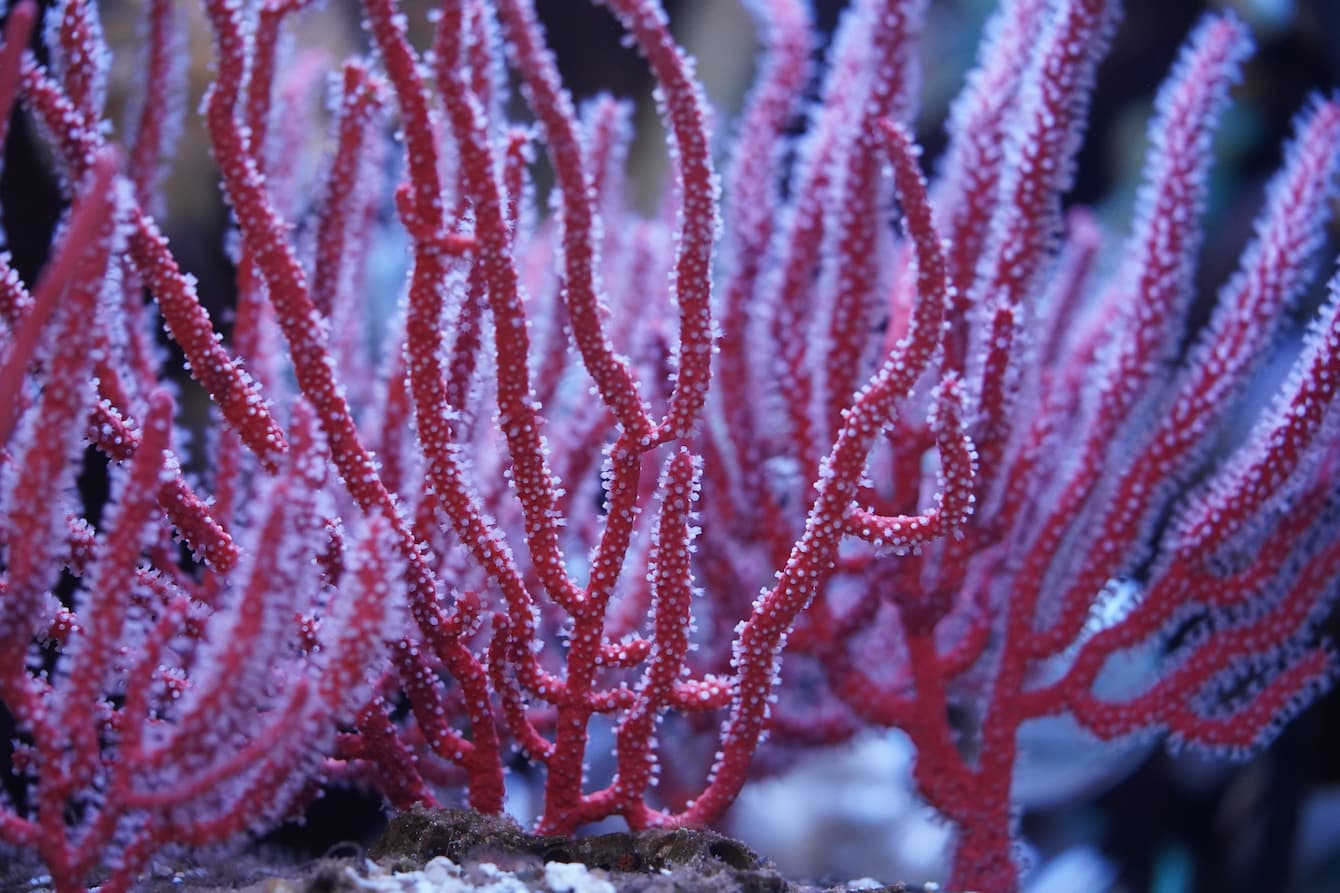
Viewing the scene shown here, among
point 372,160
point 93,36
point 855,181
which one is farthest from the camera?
point 372,160

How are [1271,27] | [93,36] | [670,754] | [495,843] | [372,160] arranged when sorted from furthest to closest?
1. [1271,27]
2. [670,754]
3. [372,160]
4. [93,36]
5. [495,843]

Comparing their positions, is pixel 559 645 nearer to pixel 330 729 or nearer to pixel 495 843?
pixel 495 843

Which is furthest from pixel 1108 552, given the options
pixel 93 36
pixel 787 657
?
pixel 93 36

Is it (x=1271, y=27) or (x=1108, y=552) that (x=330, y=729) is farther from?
(x=1271, y=27)

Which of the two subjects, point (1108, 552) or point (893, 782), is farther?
point (893, 782)

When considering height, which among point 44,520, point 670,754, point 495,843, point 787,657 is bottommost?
point 495,843

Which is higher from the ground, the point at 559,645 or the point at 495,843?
the point at 559,645
